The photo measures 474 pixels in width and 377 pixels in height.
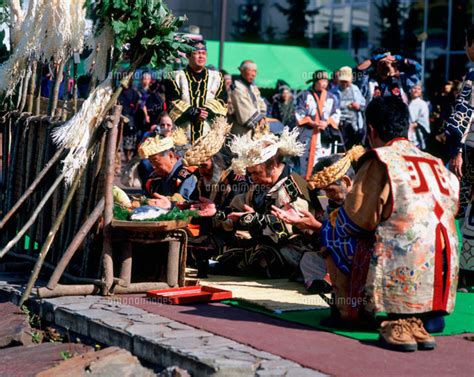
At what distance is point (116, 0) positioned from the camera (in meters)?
7.05

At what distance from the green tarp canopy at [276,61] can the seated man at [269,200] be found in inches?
637

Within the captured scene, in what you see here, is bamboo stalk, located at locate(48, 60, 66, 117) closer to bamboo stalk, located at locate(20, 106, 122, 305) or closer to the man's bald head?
bamboo stalk, located at locate(20, 106, 122, 305)

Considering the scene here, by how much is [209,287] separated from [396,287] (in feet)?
6.02

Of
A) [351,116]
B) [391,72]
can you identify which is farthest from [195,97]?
[351,116]

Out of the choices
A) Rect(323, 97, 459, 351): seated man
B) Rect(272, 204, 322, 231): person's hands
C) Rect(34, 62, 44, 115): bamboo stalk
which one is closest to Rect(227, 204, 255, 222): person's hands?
Rect(272, 204, 322, 231): person's hands

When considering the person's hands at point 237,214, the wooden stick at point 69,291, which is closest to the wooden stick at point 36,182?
the wooden stick at point 69,291

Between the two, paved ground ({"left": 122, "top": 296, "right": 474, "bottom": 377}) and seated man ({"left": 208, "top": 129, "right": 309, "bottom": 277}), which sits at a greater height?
seated man ({"left": 208, "top": 129, "right": 309, "bottom": 277})

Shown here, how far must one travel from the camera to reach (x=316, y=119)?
1511 cm

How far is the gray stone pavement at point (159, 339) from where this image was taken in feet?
17.2

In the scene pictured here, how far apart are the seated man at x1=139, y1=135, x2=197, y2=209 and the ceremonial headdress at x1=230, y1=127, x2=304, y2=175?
88cm

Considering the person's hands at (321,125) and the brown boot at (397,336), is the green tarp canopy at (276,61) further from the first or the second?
the brown boot at (397,336)

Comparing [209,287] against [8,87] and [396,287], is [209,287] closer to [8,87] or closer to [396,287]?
[396,287]

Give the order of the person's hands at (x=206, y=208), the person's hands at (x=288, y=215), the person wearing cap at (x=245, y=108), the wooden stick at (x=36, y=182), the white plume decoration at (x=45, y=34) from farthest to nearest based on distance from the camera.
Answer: the person wearing cap at (x=245, y=108) → the person's hands at (x=206, y=208) → the white plume decoration at (x=45, y=34) → the wooden stick at (x=36, y=182) → the person's hands at (x=288, y=215)

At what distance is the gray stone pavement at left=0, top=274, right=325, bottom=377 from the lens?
5232 mm
